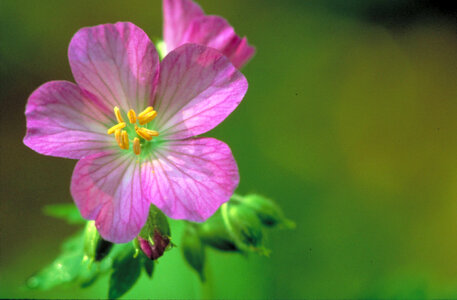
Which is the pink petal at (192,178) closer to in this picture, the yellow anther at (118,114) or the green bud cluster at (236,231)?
the yellow anther at (118,114)

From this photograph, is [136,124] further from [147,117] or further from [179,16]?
[179,16]

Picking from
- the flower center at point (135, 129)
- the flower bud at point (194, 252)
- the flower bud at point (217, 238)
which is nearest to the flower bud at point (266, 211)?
the flower bud at point (217, 238)

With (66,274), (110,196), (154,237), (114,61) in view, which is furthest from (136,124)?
(66,274)

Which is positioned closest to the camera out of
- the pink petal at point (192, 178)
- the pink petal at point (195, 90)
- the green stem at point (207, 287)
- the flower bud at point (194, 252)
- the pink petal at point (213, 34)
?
the pink petal at point (192, 178)

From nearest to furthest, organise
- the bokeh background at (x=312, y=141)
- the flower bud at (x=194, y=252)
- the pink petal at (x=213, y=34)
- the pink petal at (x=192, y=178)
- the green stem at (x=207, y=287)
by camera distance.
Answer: the pink petal at (x=192, y=178), the pink petal at (x=213, y=34), the flower bud at (x=194, y=252), the green stem at (x=207, y=287), the bokeh background at (x=312, y=141)

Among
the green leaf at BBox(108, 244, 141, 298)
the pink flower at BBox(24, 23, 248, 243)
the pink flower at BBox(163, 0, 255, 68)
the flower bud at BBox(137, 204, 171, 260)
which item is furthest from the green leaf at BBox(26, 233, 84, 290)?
the pink flower at BBox(163, 0, 255, 68)

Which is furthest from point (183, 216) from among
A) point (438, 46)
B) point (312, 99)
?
point (438, 46)
